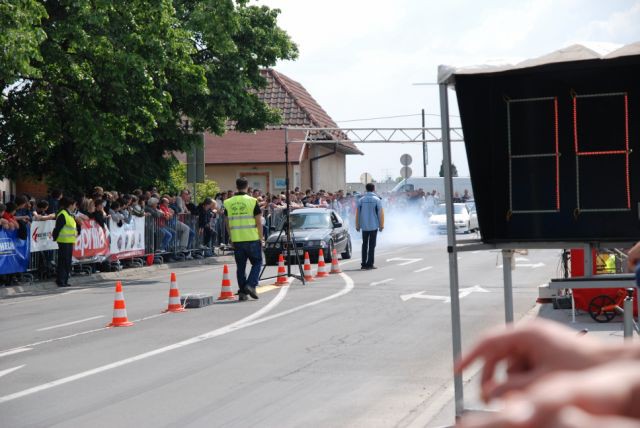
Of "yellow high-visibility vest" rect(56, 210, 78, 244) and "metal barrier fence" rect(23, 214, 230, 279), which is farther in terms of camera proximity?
"metal barrier fence" rect(23, 214, 230, 279)

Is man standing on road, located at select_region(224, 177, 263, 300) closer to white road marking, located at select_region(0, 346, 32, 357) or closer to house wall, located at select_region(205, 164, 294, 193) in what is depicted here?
white road marking, located at select_region(0, 346, 32, 357)

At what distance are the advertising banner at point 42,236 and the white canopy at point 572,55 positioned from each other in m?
16.8

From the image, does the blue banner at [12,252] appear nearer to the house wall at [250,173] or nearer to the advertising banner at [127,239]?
the advertising banner at [127,239]

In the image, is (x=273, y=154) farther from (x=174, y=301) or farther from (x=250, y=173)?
(x=174, y=301)

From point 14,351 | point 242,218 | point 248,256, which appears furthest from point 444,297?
point 14,351

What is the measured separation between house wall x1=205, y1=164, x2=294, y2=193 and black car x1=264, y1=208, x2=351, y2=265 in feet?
98.6

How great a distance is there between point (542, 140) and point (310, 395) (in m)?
3.05

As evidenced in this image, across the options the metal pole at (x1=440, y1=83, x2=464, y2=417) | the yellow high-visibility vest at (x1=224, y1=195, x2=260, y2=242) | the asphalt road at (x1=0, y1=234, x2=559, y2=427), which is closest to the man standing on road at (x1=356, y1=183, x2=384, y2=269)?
the asphalt road at (x1=0, y1=234, x2=559, y2=427)

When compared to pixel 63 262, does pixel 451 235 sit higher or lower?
higher

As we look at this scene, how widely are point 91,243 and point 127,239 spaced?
219cm

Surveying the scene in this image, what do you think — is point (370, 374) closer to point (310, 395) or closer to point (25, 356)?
point (310, 395)

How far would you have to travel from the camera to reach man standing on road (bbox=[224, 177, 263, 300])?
55.8 feet

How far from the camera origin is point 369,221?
82.7ft

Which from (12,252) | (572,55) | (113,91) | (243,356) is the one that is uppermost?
(113,91)
